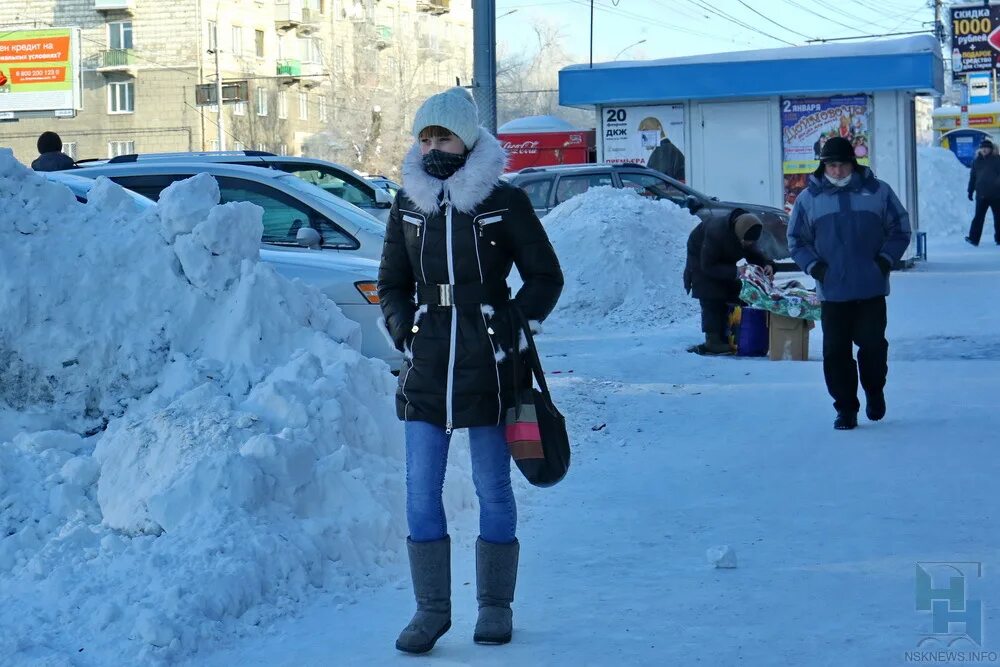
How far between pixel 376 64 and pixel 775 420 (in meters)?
67.7

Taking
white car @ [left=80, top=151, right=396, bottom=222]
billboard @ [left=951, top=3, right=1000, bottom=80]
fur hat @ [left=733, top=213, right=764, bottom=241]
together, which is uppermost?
billboard @ [left=951, top=3, right=1000, bottom=80]

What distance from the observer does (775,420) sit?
861cm

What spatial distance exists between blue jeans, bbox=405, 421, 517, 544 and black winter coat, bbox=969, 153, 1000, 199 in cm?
2255

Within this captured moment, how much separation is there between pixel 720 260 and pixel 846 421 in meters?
4.14

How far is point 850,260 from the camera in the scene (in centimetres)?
793

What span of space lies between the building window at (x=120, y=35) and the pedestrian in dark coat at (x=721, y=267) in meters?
60.9

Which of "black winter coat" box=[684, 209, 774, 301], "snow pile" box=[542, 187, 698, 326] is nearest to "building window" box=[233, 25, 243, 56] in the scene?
"snow pile" box=[542, 187, 698, 326]

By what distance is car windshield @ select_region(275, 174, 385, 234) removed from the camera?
11.4 m

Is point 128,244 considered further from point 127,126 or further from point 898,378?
point 127,126

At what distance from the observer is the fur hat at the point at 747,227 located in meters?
11.9

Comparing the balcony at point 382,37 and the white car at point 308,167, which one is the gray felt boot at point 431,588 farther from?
the balcony at point 382,37

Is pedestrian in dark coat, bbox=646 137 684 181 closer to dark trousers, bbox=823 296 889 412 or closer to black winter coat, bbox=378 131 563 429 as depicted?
dark trousers, bbox=823 296 889 412

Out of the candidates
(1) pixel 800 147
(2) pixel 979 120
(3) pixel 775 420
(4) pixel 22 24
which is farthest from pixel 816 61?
(4) pixel 22 24

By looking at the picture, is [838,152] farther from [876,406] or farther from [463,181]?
[463,181]
